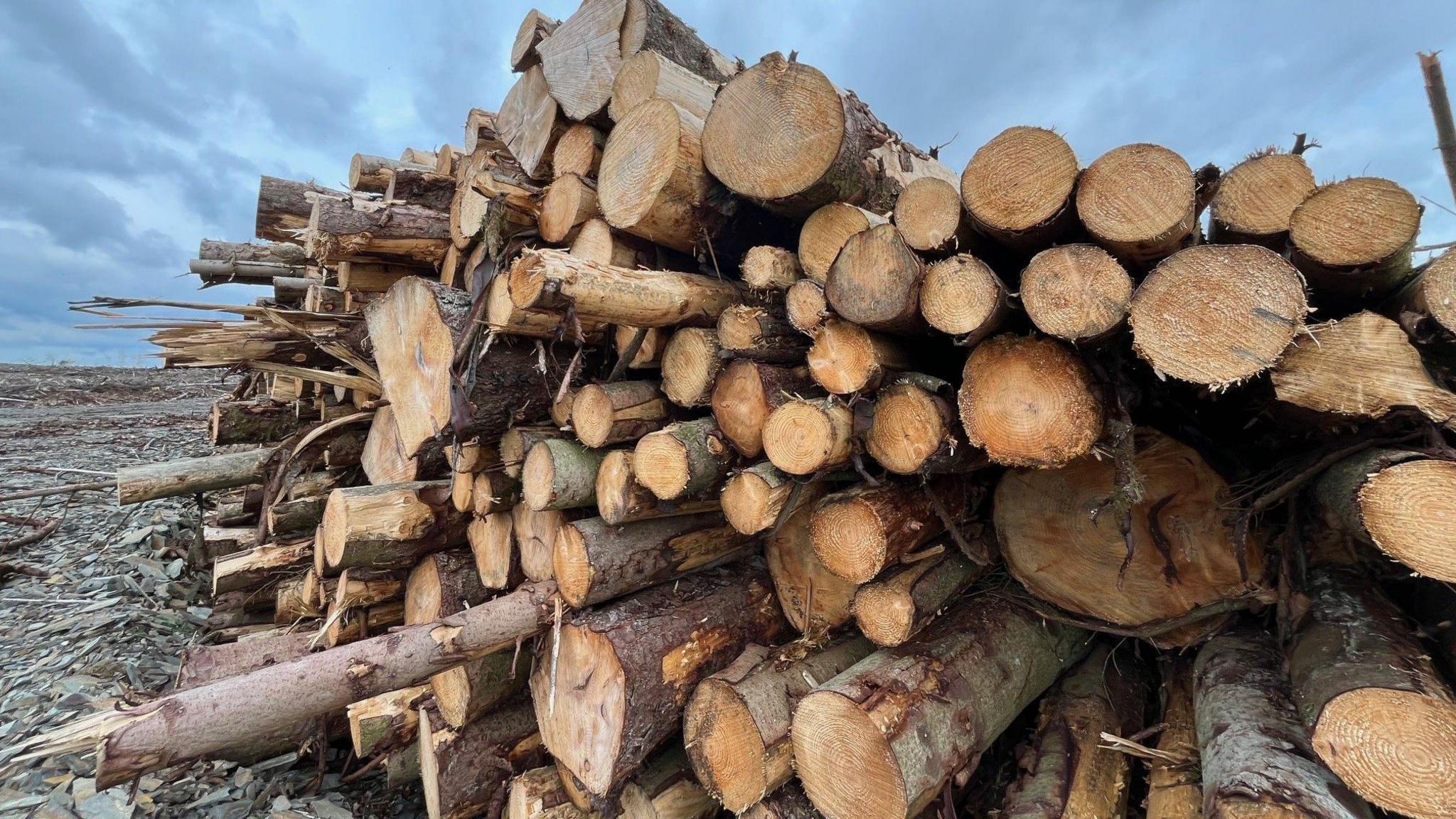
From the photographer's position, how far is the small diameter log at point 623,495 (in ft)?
7.21

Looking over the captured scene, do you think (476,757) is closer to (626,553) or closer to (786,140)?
(626,553)

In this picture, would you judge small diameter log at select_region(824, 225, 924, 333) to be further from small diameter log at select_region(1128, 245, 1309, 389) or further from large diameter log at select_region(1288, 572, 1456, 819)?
large diameter log at select_region(1288, 572, 1456, 819)

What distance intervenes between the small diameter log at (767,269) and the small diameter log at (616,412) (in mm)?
589

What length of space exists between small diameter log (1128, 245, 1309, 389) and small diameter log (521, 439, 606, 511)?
174 centimetres

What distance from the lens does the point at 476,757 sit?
2635 millimetres

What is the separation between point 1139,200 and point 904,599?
127 centimetres

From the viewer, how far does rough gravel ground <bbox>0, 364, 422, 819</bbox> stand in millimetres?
2605

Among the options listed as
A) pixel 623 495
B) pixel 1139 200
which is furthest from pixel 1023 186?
pixel 623 495

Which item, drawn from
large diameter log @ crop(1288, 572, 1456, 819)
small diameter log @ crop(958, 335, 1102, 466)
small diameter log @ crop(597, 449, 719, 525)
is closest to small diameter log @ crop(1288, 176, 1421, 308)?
small diameter log @ crop(958, 335, 1102, 466)

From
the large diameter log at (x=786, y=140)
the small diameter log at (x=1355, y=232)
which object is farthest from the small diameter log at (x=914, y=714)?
the large diameter log at (x=786, y=140)

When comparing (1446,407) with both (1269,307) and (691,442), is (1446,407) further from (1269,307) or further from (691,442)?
(691,442)

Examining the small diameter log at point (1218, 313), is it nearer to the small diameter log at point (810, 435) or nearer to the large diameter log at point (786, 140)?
the small diameter log at point (810, 435)

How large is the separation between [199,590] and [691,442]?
414 centimetres

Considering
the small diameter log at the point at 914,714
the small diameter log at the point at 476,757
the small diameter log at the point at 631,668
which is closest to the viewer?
the small diameter log at the point at 914,714
